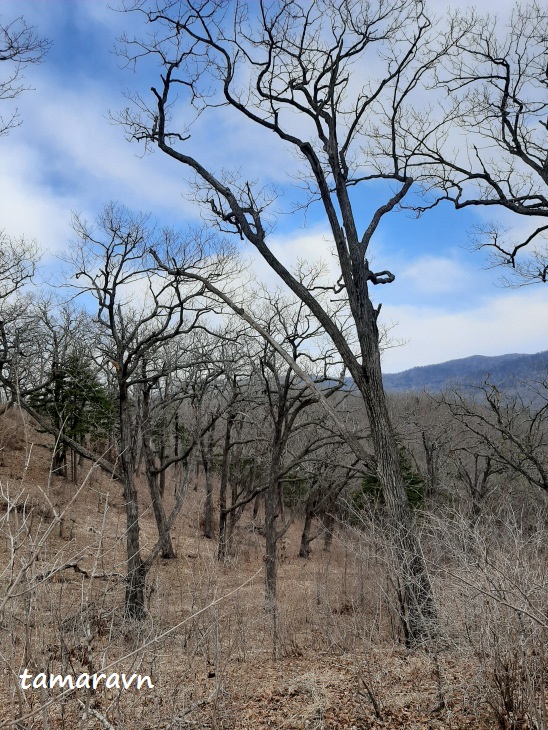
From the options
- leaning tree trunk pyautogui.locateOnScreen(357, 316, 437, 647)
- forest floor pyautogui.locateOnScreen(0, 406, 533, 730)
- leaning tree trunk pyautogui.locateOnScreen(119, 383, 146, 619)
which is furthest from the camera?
leaning tree trunk pyautogui.locateOnScreen(119, 383, 146, 619)

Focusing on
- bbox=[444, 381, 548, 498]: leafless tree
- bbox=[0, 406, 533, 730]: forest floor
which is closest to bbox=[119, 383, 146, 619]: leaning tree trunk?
bbox=[0, 406, 533, 730]: forest floor

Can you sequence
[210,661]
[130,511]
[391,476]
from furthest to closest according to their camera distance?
[130,511] < [391,476] < [210,661]

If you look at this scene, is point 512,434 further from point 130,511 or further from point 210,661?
point 210,661

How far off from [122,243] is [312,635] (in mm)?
8083

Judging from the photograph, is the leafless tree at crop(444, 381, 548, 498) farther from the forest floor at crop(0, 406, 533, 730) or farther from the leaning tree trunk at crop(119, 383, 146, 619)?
the leaning tree trunk at crop(119, 383, 146, 619)

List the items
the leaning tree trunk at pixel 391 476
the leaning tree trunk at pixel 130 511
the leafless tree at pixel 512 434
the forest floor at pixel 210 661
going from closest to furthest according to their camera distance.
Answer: the forest floor at pixel 210 661 < the leaning tree trunk at pixel 391 476 < the leaning tree trunk at pixel 130 511 < the leafless tree at pixel 512 434

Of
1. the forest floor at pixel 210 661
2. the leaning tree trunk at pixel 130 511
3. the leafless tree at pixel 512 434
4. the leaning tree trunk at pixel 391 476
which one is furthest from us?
the leafless tree at pixel 512 434

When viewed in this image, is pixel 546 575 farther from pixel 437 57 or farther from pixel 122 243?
pixel 122 243

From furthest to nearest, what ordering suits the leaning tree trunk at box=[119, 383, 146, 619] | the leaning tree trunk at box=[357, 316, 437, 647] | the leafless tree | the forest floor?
the leafless tree, the leaning tree trunk at box=[119, 383, 146, 619], the leaning tree trunk at box=[357, 316, 437, 647], the forest floor

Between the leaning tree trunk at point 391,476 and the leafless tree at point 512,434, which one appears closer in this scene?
the leaning tree trunk at point 391,476

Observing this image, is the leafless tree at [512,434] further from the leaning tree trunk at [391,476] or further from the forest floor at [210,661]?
the forest floor at [210,661]

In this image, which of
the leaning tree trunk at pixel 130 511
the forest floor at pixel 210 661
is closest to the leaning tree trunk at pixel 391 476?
the forest floor at pixel 210 661

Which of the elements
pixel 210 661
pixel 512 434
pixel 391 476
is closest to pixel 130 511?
pixel 210 661

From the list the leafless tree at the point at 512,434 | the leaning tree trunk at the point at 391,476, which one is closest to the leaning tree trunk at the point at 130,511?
the leaning tree trunk at the point at 391,476
